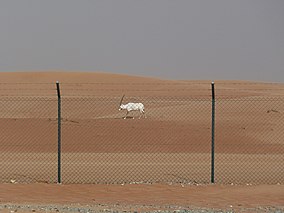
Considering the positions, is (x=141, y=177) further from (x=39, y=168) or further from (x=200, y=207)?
(x=200, y=207)

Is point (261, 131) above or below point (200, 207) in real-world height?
above

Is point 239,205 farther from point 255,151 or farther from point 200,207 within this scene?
point 255,151

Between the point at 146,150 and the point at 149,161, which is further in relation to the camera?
the point at 146,150

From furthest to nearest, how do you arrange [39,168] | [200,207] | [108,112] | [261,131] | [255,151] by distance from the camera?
[108,112] < [261,131] < [255,151] < [39,168] < [200,207]

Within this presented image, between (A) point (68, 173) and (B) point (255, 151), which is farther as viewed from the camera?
(B) point (255, 151)

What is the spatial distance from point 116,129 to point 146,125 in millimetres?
2067

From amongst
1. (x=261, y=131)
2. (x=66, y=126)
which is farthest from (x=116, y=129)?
(x=261, y=131)

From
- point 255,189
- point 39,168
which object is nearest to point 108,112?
point 39,168

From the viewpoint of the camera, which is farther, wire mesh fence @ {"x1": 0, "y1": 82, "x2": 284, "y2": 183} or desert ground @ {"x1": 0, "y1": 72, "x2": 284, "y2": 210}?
wire mesh fence @ {"x1": 0, "y1": 82, "x2": 284, "y2": 183}

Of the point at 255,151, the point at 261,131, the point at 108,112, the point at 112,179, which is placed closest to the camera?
the point at 112,179

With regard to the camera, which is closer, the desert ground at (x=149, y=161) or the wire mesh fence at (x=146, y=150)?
the desert ground at (x=149, y=161)

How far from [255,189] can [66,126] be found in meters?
13.4

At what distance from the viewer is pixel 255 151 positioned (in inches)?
950

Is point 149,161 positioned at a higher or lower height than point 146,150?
lower
